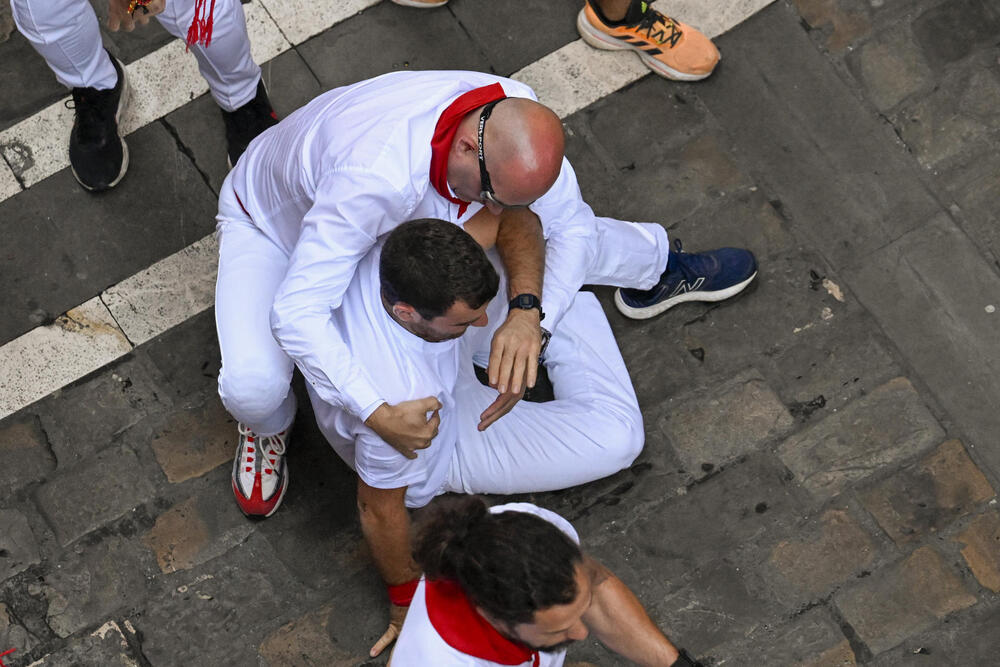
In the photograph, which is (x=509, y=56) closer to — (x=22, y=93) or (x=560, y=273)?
(x=560, y=273)

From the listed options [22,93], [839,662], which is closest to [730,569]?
[839,662]

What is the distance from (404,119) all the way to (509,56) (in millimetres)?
1664

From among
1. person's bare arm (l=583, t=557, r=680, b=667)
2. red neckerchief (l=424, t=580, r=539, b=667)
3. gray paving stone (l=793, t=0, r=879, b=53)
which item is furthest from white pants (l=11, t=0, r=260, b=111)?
gray paving stone (l=793, t=0, r=879, b=53)

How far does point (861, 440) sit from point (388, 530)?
2.07 meters

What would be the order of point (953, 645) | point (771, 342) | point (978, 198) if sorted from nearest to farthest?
point (953, 645) → point (771, 342) → point (978, 198)

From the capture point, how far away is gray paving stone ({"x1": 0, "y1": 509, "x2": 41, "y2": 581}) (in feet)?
12.9

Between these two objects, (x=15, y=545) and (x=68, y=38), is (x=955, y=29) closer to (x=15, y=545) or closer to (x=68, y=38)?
(x=68, y=38)

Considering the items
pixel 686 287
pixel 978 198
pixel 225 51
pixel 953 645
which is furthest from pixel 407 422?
pixel 978 198

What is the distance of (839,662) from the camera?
12.6ft

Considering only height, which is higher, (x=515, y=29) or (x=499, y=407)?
(x=515, y=29)

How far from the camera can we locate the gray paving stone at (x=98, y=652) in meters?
3.85

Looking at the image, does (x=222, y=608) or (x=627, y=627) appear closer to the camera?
(x=627, y=627)

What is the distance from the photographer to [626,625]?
→ 2893 mm

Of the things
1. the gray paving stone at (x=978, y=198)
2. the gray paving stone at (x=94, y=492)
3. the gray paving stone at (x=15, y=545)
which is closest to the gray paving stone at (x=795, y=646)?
the gray paving stone at (x=978, y=198)
